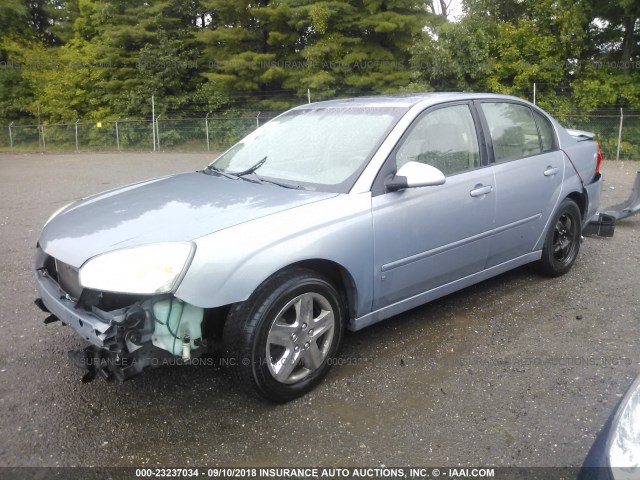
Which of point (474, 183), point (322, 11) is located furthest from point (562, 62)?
point (474, 183)

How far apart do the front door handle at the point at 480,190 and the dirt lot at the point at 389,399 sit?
0.95 meters

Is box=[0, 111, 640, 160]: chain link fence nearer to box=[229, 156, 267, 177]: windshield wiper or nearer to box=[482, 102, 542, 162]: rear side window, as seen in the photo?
box=[482, 102, 542, 162]: rear side window

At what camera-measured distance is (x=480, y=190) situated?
402 cm

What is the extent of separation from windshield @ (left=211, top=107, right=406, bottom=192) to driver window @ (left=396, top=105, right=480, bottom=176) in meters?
0.18

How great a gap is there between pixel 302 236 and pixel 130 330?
3.26ft

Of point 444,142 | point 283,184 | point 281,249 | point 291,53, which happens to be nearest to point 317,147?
point 283,184

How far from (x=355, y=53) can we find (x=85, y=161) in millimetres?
11825

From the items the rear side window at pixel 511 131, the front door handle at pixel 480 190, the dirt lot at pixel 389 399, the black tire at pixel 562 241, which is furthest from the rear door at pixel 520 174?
the dirt lot at pixel 389 399

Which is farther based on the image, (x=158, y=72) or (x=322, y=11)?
(x=158, y=72)

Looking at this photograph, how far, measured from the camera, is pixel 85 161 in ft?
64.6

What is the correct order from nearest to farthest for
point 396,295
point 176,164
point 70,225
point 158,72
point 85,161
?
point 70,225 → point 396,295 → point 176,164 → point 85,161 → point 158,72

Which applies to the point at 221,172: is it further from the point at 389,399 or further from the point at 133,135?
the point at 133,135

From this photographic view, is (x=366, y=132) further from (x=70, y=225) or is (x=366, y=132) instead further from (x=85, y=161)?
(x=85, y=161)

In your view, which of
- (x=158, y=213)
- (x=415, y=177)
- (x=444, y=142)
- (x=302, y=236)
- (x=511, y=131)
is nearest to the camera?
(x=302, y=236)
